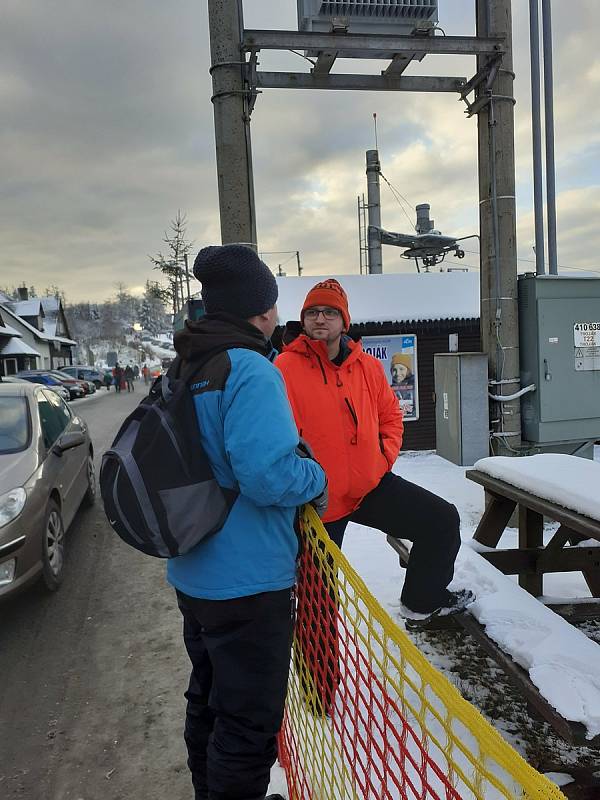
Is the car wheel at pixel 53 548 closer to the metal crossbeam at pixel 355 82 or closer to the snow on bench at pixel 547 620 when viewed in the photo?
the snow on bench at pixel 547 620

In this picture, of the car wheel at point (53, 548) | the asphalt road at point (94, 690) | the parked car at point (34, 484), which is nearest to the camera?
the asphalt road at point (94, 690)

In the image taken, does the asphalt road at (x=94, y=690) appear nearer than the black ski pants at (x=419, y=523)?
Yes

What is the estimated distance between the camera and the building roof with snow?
1017 centimetres

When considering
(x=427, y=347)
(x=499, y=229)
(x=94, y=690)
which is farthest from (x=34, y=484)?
(x=427, y=347)

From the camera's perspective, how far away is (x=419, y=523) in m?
2.67

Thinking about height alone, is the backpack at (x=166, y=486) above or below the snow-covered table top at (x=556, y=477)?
above

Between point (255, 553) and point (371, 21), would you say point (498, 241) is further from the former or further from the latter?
point (255, 553)

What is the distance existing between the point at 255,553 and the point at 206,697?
2.27 ft

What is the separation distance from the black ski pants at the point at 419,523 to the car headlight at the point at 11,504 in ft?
7.54

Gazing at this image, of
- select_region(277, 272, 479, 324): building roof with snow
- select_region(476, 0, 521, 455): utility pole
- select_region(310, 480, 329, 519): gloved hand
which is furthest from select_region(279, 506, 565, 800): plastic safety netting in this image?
select_region(277, 272, 479, 324): building roof with snow

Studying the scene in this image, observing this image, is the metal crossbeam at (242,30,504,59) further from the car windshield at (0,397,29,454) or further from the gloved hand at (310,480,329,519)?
the gloved hand at (310,480,329,519)

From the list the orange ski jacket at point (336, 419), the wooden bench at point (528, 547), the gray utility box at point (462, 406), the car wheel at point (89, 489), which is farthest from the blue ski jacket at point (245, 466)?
the car wheel at point (89, 489)

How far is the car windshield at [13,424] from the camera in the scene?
456 cm

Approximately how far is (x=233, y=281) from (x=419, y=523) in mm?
1504
